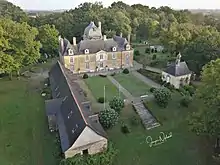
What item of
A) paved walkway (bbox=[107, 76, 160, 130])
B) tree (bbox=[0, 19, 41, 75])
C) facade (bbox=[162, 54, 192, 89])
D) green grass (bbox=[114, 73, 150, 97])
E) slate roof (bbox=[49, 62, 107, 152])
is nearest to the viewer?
slate roof (bbox=[49, 62, 107, 152])

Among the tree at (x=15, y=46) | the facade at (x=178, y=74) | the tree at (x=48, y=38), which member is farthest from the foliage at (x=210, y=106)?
the tree at (x=48, y=38)

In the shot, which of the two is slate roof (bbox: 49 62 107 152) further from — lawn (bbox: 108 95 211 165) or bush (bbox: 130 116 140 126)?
bush (bbox: 130 116 140 126)

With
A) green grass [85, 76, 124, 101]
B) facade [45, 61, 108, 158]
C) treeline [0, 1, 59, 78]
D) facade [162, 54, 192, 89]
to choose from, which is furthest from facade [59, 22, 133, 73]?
facade [45, 61, 108, 158]

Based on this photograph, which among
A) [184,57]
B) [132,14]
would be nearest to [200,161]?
[184,57]

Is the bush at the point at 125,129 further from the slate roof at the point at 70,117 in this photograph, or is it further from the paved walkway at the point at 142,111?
the slate roof at the point at 70,117

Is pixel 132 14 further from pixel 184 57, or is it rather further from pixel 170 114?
pixel 170 114
